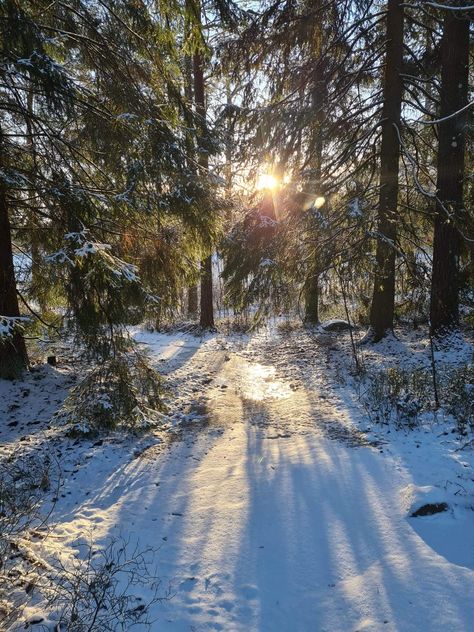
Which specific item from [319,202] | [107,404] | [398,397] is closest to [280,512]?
[107,404]

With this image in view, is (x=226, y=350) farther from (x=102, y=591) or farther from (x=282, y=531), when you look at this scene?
(x=102, y=591)

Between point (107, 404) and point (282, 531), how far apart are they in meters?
3.06

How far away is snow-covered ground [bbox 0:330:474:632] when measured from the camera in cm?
271

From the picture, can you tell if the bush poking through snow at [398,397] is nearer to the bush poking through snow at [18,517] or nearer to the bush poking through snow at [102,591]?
the bush poking through snow at [102,591]

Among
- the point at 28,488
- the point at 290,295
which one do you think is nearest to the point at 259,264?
the point at 290,295

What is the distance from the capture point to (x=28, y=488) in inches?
167

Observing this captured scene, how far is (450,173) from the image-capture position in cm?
858

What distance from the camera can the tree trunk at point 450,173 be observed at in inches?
325

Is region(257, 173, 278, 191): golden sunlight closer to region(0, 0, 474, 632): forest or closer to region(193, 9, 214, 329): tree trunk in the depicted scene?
region(0, 0, 474, 632): forest

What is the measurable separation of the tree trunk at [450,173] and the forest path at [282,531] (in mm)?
4468

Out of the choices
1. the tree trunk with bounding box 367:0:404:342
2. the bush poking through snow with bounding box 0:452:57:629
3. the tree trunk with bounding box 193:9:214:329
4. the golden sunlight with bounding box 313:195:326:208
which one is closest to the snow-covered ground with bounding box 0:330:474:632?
the bush poking through snow with bounding box 0:452:57:629

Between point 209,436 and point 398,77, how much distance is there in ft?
28.9

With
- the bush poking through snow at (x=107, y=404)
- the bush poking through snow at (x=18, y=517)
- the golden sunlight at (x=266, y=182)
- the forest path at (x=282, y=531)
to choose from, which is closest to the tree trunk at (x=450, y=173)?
the golden sunlight at (x=266, y=182)

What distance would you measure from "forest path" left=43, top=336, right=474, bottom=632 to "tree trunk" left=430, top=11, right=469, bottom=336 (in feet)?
14.7
